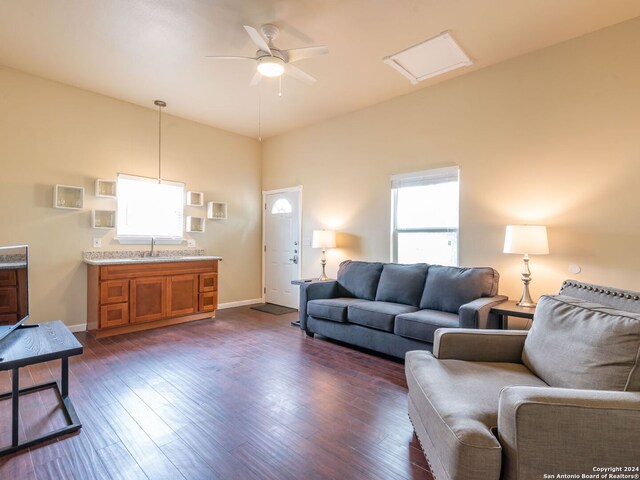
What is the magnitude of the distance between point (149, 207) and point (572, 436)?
5075 mm

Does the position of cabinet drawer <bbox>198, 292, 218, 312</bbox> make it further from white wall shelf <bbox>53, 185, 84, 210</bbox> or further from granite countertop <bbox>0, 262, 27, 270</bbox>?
granite countertop <bbox>0, 262, 27, 270</bbox>

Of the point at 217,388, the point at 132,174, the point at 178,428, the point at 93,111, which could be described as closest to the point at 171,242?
the point at 132,174

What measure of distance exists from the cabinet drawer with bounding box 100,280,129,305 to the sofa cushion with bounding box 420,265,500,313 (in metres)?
3.51

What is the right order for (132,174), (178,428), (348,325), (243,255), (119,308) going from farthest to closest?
(243,255), (132,174), (119,308), (348,325), (178,428)

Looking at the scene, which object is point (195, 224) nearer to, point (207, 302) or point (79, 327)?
point (207, 302)

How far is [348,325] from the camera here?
357 cm

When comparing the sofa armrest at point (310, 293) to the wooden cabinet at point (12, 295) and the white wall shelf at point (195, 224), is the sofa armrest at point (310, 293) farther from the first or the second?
the wooden cabinet at point (12, 295)

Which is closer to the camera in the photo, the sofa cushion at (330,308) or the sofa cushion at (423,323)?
the sofa cushion at (423,323)

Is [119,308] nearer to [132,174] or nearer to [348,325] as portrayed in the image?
[132,174]

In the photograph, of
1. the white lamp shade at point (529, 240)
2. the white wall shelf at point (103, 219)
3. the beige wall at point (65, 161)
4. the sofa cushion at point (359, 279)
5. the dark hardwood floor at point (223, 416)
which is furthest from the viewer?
the white wall shelf at point (103, 219)

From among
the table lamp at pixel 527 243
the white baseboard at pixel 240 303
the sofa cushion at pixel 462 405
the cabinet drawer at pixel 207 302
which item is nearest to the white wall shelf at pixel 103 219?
the cabinet drawer at pixel 207 302

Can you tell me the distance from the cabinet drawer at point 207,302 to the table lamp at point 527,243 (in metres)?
3.90

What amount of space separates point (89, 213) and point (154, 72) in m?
1.99

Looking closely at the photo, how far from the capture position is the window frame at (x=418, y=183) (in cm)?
377
